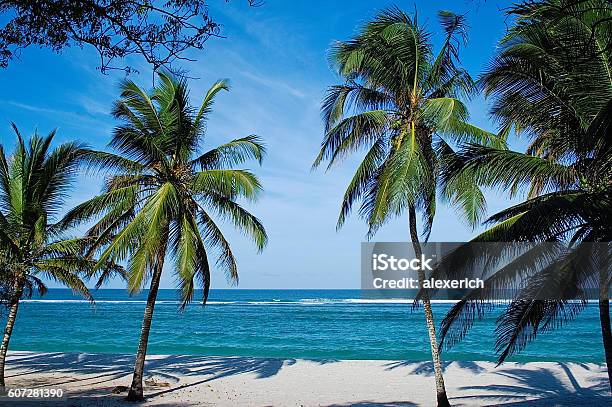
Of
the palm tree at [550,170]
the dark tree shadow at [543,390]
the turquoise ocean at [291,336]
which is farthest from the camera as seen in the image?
the turquoise ocean at [291,336]

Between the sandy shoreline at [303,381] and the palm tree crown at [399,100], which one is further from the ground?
the palm tree crown at [399,100]

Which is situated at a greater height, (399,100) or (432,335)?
(399,100)

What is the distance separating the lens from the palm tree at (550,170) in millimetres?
6312

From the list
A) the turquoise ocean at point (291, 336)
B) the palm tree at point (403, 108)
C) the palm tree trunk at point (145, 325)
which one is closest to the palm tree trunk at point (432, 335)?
the palm tree at point (403, 108)

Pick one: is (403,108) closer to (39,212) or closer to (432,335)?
(432,335)

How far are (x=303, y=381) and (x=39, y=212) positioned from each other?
8.09 meters

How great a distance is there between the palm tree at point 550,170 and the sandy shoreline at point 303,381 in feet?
15.9

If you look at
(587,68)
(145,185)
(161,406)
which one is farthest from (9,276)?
(587,68)

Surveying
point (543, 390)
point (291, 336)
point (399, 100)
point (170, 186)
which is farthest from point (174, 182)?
point (291, 336)

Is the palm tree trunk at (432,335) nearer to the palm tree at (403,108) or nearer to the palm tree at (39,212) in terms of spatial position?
the palm tree at (403,108)

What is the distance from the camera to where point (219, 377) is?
14766 millimetres

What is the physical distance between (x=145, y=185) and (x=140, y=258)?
2009 millimetres

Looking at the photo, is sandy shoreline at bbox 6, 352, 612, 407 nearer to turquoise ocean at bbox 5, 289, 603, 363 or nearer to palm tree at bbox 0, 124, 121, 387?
palm tree at bbox 0, 124, 121, 387

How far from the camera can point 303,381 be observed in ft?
Answer: 47.7
